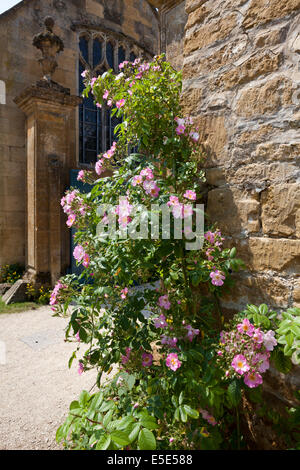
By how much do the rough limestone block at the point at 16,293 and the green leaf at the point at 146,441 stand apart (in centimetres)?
468

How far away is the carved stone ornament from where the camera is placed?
555 centimetres

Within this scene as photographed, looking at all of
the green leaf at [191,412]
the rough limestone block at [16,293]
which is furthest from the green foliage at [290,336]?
the rough limestone block at [16,293]

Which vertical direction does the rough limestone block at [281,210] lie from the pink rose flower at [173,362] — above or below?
Result: above

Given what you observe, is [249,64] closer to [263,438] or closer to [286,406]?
[286,406]

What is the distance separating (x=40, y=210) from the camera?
5469mm

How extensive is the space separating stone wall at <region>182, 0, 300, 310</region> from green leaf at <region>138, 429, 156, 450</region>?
2.66 ft

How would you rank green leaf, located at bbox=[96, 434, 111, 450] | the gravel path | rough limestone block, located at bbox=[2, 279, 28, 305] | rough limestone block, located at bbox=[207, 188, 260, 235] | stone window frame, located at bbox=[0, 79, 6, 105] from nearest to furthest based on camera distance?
green leaf, located at bbox=[96, 434, 111, 450] → rough limestone block, located at bbox=[207, 188, 260, 235] → the gravel path → rough limestone block, located at bbox=[2, 279, 28, 305] → stone window frame, located at bbox=[0, 79, 6, 105]

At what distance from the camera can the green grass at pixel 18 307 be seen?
15.9 feet

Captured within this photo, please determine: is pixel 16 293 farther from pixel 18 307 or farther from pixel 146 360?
pixel 146 360

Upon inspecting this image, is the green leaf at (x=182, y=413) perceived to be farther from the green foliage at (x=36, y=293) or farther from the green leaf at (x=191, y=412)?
the green foliage at (x=36, y=293)

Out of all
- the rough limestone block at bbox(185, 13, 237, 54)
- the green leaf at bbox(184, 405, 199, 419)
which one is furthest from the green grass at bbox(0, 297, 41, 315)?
the rough limestone block at bbox(185, 13, 237, 54)

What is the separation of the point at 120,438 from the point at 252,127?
1.53m

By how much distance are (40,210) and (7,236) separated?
1277mm

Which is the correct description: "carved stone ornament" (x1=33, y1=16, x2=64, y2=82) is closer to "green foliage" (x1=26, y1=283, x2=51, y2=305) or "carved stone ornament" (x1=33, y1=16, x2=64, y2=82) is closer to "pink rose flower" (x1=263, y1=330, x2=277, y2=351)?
"green foliage" (x1=26, y1=283, x2=51, y2=305)
